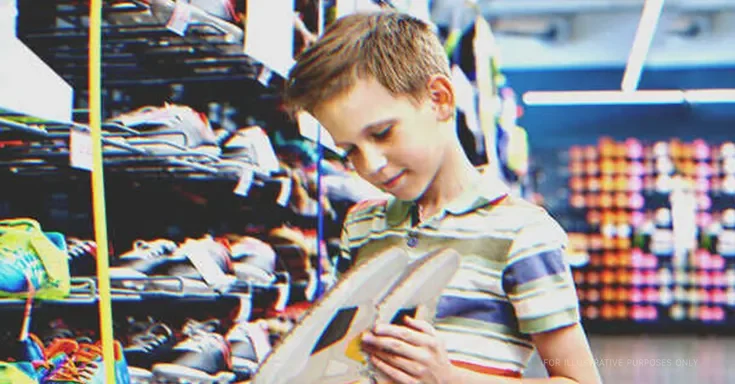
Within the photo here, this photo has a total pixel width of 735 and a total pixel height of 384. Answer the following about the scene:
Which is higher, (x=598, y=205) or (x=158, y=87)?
(x=598, y=205)

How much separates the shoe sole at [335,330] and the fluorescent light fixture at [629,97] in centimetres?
1094

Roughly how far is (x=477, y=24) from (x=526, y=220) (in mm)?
2520

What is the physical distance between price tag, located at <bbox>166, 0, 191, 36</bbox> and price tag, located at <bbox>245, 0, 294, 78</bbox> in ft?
0.42

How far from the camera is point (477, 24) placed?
3.56m

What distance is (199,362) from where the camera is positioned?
1816 mm

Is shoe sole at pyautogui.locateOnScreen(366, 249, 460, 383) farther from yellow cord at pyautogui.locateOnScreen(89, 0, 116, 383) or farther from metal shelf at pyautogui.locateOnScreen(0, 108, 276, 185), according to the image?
metal shelf at pyautogui.locateOnScreen(0, 108, 276, 185)

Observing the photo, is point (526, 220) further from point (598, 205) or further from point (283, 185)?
point (598, 205)

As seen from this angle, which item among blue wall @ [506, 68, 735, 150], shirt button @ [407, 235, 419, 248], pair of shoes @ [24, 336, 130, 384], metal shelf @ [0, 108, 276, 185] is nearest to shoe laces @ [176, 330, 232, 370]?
pair of shoes @ [24, 336, 130, 384]

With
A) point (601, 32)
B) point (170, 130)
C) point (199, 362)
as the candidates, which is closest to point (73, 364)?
point (199, 362)

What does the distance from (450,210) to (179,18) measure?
598 millimetres

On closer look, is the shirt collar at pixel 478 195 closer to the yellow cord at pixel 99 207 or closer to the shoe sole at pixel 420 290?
the shoe sole at pixel 420 290

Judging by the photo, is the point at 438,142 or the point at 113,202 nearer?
the point at 438,142

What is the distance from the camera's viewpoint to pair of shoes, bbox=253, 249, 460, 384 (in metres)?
0.85

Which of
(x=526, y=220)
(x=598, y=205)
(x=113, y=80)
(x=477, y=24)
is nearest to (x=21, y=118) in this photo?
(x=526, y=220)
